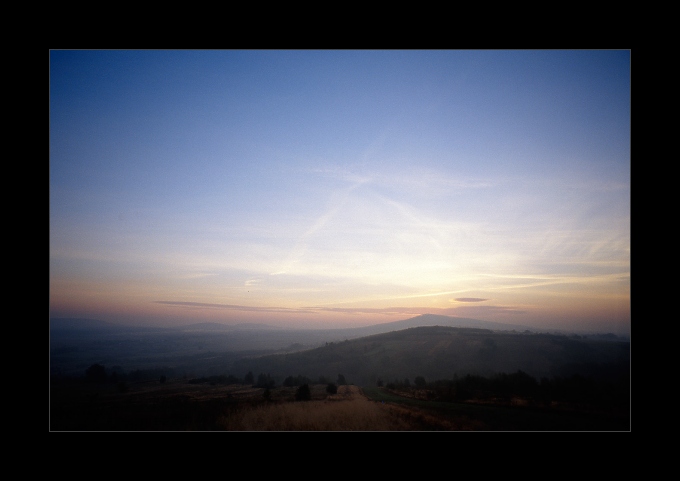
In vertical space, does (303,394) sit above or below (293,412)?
below

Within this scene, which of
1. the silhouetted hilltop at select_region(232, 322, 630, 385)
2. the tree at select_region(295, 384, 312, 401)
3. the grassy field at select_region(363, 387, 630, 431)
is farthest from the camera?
the silhouetted hilltop at select_region(232, 322, 630, 385)

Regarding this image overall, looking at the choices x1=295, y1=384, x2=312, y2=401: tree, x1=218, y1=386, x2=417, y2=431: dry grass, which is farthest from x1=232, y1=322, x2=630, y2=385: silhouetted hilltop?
x1=218, y1=386, x2=417, y2=431: dry grass

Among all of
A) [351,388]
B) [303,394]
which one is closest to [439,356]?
[351,388]

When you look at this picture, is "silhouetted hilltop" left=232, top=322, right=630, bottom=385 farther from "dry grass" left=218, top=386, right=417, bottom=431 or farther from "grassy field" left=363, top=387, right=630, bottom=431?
"dry grass" left=218, top=386, right=417, bottom=431

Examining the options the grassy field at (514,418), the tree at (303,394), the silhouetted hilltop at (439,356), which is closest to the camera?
the grassy field at (514,418)

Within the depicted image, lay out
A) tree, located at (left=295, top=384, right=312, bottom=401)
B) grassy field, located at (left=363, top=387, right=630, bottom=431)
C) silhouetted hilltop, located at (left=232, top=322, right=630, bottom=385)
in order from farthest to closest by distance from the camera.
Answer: silhouetted hilltop, located at (left=232, top=322, right=630, bottom=385) < tree, located at (left=295, top=384, right=312, bottom=401) < grassy field, located at (left=363, top=387, right=630, bottom=431)

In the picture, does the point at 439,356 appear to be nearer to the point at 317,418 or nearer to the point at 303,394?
the point at 303,394

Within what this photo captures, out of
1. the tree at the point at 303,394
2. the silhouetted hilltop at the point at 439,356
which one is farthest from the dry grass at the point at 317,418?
the silhouetted hilltop at the point at 439,356

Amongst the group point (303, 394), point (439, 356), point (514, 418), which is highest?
point (514, 418)

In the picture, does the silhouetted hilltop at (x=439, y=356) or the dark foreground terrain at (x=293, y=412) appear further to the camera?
the silhouetted hilltop at (x=439, y=356)

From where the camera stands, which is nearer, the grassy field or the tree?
the grassy field

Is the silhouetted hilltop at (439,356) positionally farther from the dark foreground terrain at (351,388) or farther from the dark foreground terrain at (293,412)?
the dark foreground terrain at (293,412)
